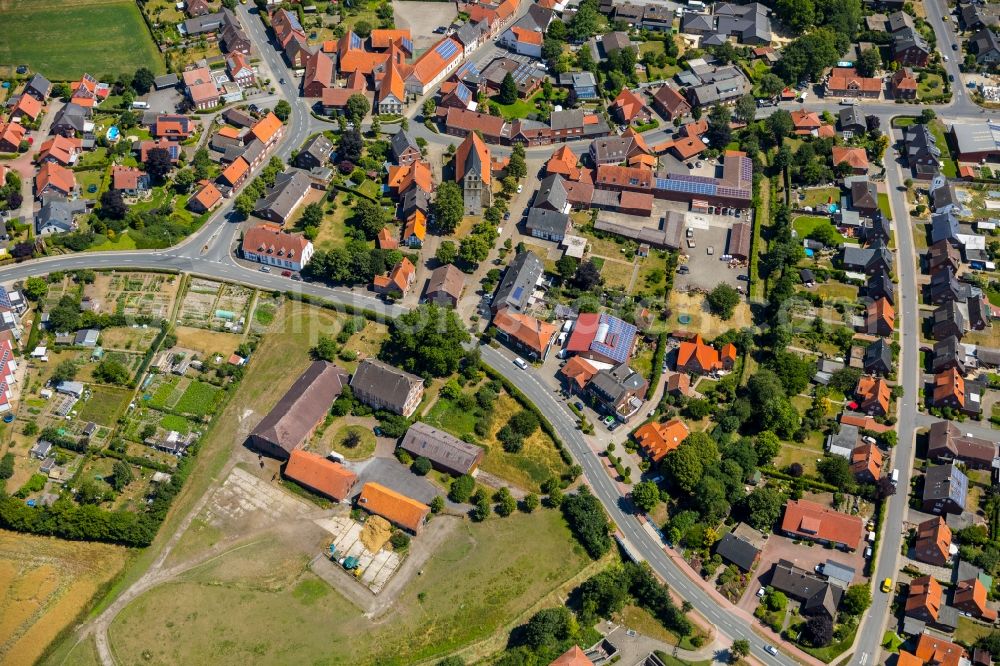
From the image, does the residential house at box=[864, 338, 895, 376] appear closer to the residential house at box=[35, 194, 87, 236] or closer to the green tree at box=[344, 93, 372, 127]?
the green tree at box=[344, 93, 372, 127]

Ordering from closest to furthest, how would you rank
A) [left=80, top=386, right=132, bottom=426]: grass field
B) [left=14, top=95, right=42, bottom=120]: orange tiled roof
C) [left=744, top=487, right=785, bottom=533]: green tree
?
[left=744, top=487, right=785, bottom=533]: green tree → [left=80, top=386, right=132, bottom=426]: grass field → [left=14, top=95, right=42, bottom=120]: orange tiled roof

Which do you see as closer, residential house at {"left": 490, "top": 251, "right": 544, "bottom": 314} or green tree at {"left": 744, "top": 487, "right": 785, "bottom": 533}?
green tree at {"left": 744, "top": 487, "right": 785, "bottom": 533}

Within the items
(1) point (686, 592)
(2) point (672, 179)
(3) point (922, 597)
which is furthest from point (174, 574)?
(2) point (672, 179)

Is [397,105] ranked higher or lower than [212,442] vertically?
higher

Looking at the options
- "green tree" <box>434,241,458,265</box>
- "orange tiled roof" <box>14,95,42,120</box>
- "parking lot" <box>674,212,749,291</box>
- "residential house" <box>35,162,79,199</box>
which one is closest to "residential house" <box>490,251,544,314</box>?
"green tree" <box>434,241,458,265</box>

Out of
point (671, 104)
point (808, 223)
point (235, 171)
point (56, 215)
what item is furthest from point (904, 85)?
point (56, 215)

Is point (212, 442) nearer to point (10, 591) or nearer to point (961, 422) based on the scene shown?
point (10, 591)

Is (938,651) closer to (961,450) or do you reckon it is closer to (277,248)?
(961,450)
